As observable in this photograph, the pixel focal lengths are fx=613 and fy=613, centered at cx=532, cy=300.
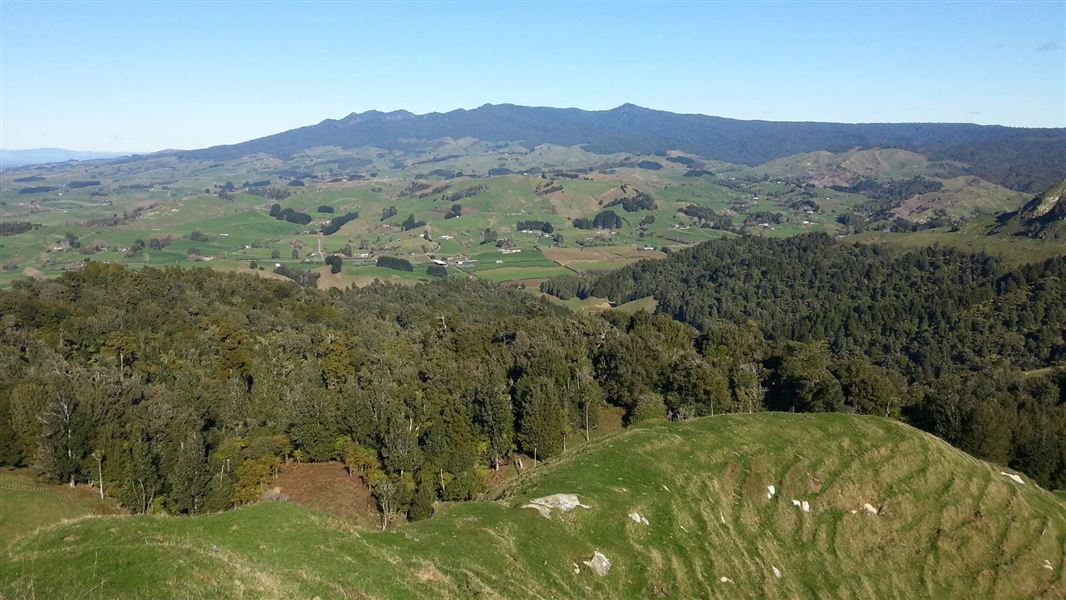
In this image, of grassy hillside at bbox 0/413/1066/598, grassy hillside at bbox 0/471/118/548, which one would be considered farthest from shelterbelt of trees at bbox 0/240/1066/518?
grassy hillside at bbox 0/413/1066/598

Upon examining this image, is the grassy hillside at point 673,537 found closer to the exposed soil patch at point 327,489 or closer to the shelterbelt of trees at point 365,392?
the shelterbelt of trees at point 365,392

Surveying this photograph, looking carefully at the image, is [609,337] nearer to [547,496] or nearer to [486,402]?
[486,402]

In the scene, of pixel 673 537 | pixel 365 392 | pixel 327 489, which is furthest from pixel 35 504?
pixel 673 537

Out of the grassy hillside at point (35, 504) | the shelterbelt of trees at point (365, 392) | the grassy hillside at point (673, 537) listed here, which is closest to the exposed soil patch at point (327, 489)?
the shelterbelt of trees at point (365, 392)

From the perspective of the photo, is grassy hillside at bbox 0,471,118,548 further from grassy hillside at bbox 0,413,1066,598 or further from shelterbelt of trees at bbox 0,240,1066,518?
grassy hillside at bbox 0,413,1066,598

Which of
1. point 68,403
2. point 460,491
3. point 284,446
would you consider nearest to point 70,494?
point 68,403
